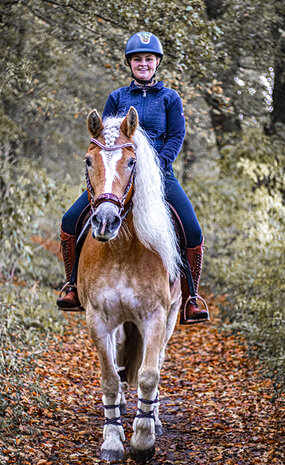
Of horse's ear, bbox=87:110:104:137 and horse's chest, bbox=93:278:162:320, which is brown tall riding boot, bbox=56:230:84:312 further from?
horse's ear, bbox=87:110:104:137

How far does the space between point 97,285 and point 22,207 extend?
4.38 m

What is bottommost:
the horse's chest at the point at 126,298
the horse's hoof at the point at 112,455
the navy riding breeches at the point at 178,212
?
the horse's hoof at the point at 112,455

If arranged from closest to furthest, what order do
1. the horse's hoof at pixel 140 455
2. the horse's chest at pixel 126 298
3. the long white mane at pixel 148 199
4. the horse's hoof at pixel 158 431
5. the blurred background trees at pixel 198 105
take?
the long white mane at pixel 148 199
the horse's chest at pixel 126 298
the horse's hoof at pixel 140 455
the horse's hoof at pixel 158 431
the blurred background trees at pixel 198 105

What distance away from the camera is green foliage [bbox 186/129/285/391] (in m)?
8.29

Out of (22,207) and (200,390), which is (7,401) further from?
(22,207)

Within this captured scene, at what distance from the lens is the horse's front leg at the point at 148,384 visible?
172 inches

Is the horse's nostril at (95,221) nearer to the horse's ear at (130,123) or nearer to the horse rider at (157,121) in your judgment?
the horse's ear at (130,123)

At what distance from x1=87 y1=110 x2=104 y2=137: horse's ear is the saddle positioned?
1035 millimetres

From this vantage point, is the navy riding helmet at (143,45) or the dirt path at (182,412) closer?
the dirt path at (182,412)

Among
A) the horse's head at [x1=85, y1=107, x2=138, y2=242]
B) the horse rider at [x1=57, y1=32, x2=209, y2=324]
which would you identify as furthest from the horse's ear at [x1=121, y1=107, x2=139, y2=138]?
the horse rider at [x1=57, y1=32, x2=209, y2=324]

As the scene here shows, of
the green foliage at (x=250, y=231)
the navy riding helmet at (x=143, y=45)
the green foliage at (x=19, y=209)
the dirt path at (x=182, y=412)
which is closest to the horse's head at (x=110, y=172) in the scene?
the navy riding helmet at (x=143, y=45)

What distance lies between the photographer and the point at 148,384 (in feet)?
14.4

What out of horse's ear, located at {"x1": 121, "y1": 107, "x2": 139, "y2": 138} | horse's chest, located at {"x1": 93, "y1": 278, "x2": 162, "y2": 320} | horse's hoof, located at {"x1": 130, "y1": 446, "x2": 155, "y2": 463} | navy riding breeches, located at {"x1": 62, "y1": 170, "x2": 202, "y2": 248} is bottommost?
horse's hoof, located at {"x1": 130, "y1": 446, "x2": 155, "y2": 463}

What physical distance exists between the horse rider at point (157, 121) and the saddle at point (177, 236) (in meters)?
0.04
